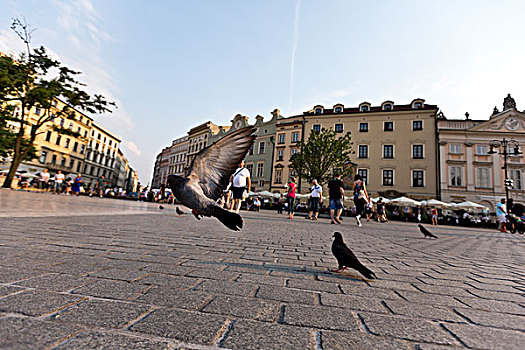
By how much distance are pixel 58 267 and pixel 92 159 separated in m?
72.8

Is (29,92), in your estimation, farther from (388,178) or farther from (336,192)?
(388,178)

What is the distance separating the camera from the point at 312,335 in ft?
4.10

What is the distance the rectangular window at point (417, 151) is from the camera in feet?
106

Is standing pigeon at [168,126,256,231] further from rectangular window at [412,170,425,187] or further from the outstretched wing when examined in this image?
rectangular window at [412,170,425,187]

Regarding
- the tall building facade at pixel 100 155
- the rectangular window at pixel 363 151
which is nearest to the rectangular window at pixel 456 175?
the rectangular window at pixel 363 151

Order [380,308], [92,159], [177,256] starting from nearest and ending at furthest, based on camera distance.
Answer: [380,308] → [177,256] → [92,159]

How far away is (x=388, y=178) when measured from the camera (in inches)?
1324

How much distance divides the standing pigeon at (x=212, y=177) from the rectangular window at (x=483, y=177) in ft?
118

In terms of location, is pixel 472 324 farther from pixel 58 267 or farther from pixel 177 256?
pixel 58 267

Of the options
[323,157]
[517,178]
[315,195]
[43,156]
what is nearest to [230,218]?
[315,195]

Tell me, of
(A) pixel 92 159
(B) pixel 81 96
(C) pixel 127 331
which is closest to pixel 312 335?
(C) pixel 127 331

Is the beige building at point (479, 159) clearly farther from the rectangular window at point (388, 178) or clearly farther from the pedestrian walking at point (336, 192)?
the pedestrian walking at point (336, 192)

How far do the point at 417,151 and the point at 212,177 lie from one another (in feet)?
118

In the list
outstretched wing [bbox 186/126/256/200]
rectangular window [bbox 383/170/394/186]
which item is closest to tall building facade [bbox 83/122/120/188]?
rectangular window [bbox 383/170/394/186]
